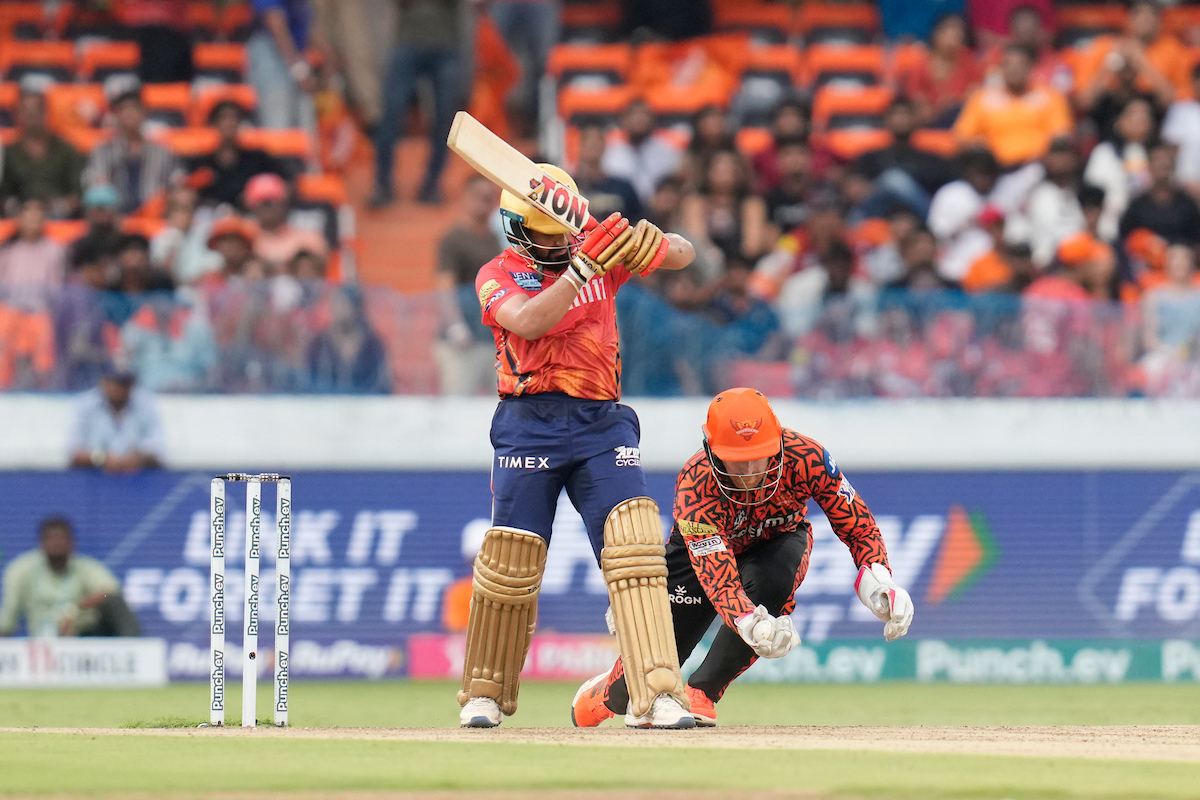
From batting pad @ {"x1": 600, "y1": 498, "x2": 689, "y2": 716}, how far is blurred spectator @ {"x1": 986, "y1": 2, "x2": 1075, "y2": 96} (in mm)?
11534

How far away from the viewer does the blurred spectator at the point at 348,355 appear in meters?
13.8

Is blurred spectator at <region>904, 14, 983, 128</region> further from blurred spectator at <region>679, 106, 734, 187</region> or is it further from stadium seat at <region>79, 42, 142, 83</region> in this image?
stadium seat at <region>79, 42, 142, 83</region>

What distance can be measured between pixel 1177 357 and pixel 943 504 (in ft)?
7.40

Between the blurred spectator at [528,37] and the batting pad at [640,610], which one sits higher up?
the blurred spectator at [528,37]

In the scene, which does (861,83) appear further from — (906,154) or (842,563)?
(842,563)

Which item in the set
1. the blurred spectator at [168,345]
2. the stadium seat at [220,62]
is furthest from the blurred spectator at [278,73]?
the blurred spectator at [168,345]

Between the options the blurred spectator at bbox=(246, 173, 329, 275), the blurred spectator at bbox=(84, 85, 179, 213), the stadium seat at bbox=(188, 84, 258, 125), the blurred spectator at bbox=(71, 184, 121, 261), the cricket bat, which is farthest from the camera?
the stadium seat at bbox=(188, 84, 258, 125)

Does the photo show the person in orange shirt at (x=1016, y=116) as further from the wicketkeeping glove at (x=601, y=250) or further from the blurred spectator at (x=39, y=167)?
the wicketkeeping glove at (x=601, y=250)

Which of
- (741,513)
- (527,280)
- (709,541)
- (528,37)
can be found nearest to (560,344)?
(527,280)

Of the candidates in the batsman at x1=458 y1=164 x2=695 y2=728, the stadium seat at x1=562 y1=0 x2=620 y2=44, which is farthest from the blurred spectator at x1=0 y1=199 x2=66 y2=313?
the batsman at x1=458 y1=164 x2=695 y2=728

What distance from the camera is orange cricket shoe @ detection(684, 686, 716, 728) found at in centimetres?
832

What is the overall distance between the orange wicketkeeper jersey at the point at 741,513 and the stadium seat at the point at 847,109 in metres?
10.2

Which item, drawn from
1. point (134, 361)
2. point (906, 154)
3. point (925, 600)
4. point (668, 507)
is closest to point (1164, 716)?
point (925, 600)

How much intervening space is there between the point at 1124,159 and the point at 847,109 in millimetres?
2871
